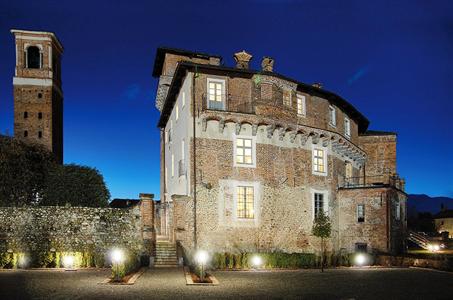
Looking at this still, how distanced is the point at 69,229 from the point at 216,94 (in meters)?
11.1

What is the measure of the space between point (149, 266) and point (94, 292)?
9.41 metres

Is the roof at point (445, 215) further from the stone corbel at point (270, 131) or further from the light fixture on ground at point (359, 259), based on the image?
the stone corbel at point (270, 131)

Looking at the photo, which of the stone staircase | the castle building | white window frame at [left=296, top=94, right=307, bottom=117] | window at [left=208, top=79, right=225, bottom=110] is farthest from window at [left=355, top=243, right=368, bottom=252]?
window at [left=208, top=79, right=225, bottom=110]

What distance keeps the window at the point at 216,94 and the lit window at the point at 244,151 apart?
2.39 m

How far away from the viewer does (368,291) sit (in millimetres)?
14844

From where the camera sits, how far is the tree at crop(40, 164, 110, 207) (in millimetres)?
29564

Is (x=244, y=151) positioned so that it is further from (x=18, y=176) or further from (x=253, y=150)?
(x=18, y=176)

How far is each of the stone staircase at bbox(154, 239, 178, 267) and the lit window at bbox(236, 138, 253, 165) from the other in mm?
6425

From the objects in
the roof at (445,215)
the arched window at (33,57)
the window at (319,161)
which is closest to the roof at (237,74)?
the window at (319,161)

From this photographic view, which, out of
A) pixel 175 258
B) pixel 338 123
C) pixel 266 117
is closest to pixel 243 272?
pixel 175 258

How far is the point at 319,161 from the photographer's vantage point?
30438mm

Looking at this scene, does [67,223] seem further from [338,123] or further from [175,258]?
[338,123]

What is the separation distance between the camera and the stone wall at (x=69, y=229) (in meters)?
23.2

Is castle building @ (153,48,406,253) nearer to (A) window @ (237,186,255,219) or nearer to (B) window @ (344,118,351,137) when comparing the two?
(A) window @ (237,186,255,219)
